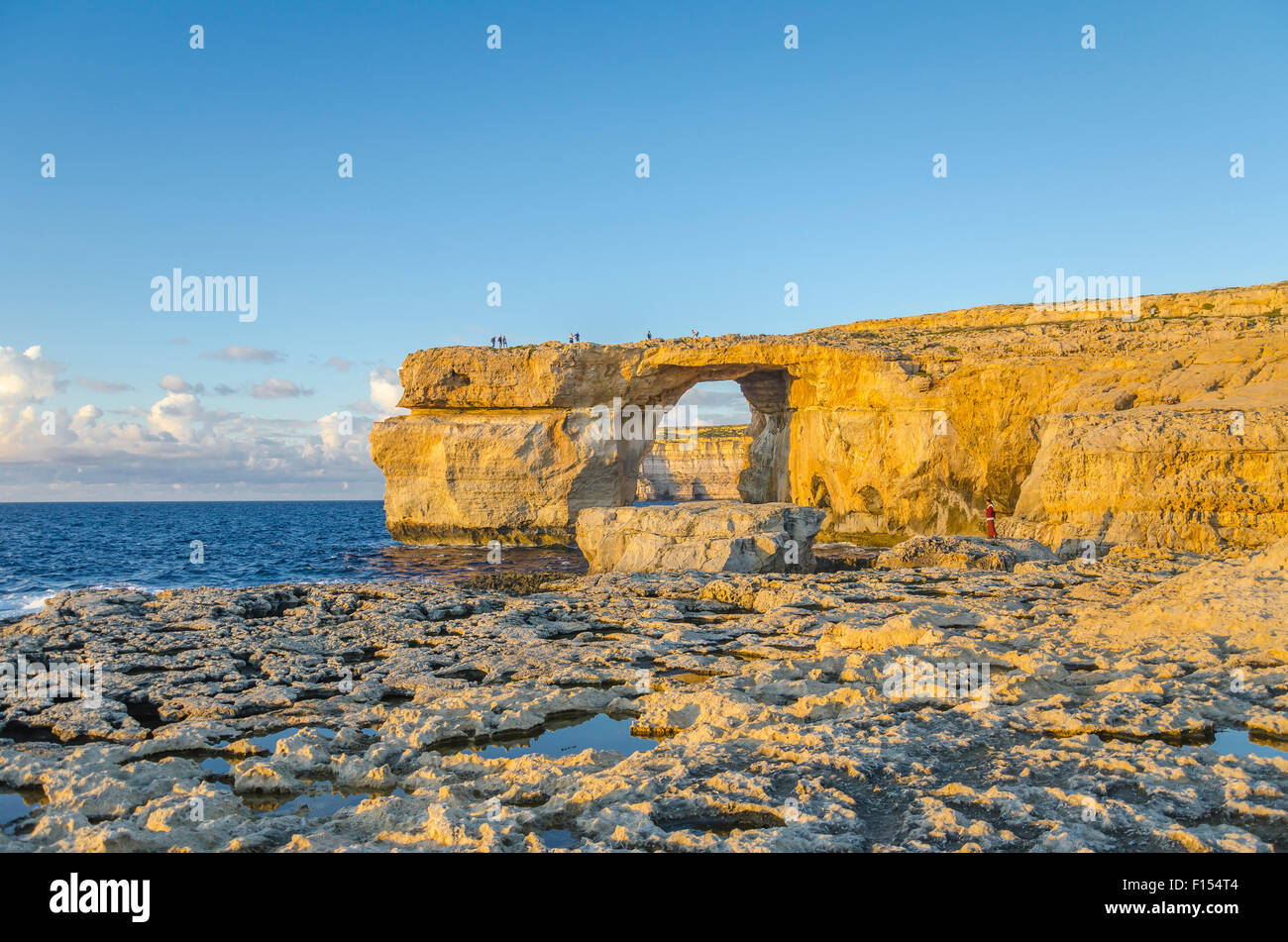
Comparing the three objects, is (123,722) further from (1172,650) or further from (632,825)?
(1172,650)

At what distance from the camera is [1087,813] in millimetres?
4934

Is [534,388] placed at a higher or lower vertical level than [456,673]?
higher

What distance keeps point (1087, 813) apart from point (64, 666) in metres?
12.1

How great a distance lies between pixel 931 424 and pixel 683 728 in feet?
76.7

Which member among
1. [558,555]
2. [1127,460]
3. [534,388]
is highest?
[534,388]

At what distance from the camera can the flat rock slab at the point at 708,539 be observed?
18.9 metres

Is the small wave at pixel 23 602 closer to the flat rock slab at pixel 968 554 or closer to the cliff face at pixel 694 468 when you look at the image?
the flat rock slab at pixel 968 554

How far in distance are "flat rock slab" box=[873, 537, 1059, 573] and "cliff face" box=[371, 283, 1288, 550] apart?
159 cm

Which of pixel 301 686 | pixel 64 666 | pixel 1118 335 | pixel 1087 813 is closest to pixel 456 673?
pixel 301 686

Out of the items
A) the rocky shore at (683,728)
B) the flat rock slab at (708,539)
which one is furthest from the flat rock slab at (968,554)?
the rocky shore at (683,728)

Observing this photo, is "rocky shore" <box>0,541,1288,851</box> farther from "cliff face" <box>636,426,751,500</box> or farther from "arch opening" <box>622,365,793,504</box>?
"cliff face" <box>636,426,751,500</box>

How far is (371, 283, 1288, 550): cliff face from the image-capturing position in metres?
18.7

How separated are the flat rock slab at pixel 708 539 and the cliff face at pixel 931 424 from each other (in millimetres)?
7203

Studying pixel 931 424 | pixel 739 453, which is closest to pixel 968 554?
pixel 931 424
